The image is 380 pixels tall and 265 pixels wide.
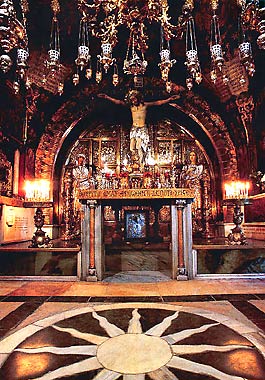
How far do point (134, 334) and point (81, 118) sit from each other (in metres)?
8.51

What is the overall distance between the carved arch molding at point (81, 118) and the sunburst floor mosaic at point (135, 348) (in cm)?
694

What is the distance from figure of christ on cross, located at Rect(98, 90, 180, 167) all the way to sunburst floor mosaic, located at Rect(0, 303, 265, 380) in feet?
21.7

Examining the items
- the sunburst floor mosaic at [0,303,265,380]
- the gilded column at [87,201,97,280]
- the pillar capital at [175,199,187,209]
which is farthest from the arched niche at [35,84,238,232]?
the sunburst floor mosaic at [0,303,265,380]

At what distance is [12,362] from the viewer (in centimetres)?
213

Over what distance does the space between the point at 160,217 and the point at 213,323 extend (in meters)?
6.94

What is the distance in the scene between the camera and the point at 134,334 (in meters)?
2.61

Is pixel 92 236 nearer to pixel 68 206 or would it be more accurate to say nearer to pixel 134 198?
pixel 134 198

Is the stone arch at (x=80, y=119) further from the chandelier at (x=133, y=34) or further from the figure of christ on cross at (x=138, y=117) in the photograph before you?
the chandelier at (x=133, y=34)

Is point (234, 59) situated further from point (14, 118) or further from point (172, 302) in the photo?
point (172, 302)

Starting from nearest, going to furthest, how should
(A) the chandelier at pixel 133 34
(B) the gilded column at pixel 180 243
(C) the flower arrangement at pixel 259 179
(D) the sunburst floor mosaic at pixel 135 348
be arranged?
(D) the sunburst floor mosaic at pixel 135 348
(A) the chandelier at pixel 133 34
(B) the gilded column at pixel 180 243
(C) the flower arrangement at pixel 259 179

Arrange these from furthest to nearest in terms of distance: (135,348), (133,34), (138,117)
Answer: (138,117) → (133,34) → (135,348)

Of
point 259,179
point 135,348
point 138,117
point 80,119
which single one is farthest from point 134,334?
point 80,119

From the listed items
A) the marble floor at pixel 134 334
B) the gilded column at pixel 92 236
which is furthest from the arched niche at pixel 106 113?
the marble floor at pixel 134 334

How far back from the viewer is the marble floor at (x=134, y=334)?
198 centimetres
